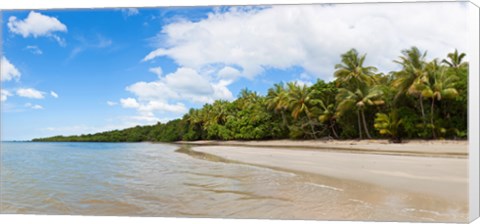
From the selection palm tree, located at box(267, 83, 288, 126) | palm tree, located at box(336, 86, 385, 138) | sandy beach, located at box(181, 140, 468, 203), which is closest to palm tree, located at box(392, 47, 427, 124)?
palm tree, located at box(336, 86, 385, 138)

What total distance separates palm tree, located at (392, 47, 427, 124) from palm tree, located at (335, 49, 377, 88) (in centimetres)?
31

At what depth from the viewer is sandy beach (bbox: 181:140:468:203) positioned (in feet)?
13.0

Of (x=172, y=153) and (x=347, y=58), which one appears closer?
(x=347, y=58)

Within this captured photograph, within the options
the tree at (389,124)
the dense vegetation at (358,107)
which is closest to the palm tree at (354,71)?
the dense vegetation at (358,107)

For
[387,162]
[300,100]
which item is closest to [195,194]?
[300,100]

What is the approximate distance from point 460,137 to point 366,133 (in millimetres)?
1433

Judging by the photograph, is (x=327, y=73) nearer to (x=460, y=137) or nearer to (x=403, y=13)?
(x=403, y=13)

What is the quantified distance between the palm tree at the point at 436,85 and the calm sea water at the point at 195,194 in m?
1.05

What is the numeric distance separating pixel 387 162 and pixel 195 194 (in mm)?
2323

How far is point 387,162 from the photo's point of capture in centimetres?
480

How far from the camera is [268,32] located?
4543 millimetres

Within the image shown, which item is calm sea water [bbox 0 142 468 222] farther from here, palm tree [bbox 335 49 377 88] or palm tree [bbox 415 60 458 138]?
palm tree [bbox 335 49 377 88]

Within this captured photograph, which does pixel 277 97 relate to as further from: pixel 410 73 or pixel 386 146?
pixel 410 73

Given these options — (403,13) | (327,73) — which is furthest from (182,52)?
(403,13)
